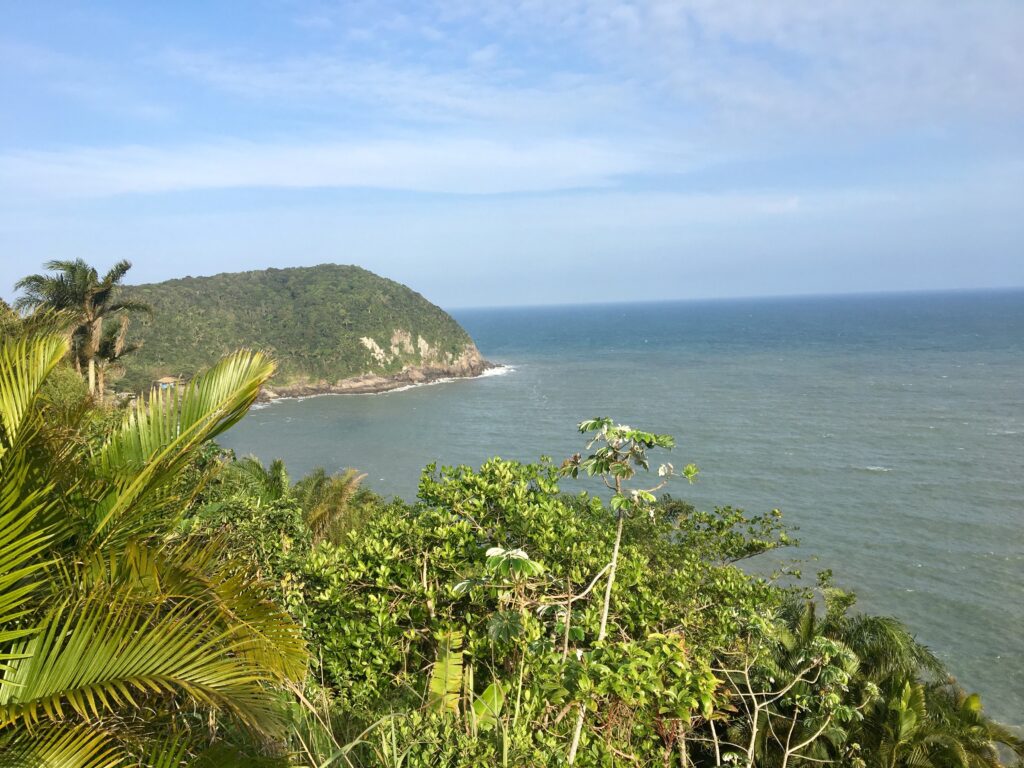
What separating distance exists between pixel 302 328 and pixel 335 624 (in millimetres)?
86987

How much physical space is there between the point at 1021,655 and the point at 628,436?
843 inches

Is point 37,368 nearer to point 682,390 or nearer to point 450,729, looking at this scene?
point 450,729

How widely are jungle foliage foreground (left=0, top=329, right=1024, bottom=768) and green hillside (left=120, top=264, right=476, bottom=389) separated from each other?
67162mm

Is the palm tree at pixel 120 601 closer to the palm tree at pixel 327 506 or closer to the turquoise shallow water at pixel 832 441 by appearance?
the palm tree at pixel 327 506

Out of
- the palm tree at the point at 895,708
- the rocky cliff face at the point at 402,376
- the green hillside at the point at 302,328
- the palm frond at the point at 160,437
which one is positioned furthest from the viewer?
the green hillside at the point at 302,328

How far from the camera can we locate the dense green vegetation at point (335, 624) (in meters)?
2.73

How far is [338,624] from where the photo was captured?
5715mm

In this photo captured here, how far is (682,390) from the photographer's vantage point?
65.9m

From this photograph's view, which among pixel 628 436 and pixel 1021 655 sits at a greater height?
pixel 628 436

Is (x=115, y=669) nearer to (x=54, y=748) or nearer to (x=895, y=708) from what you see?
(x=54, y=748)

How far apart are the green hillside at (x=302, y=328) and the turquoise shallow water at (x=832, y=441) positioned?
8.59 m

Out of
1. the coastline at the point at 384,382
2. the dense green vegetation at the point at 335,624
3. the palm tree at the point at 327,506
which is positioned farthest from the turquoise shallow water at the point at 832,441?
the palm tree at the point at 327,506

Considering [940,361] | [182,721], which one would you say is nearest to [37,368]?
[182,721]

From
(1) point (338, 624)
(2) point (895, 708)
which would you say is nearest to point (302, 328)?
(2) point (895, 708)
